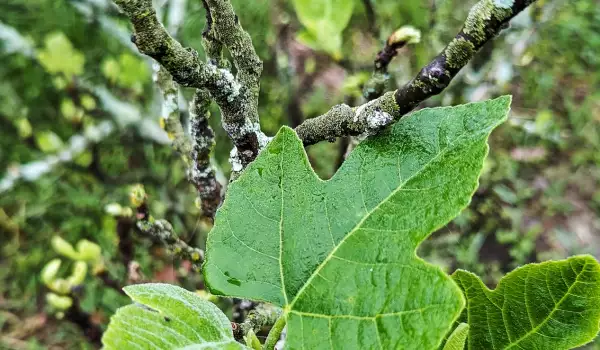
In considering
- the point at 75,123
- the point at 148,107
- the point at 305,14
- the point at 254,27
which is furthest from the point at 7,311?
the point at 305,14

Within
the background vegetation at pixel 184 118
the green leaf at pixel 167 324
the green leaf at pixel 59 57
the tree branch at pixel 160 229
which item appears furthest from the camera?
the background vegetation at pixel 184 118

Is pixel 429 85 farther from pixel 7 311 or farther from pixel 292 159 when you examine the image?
pixel 7 311

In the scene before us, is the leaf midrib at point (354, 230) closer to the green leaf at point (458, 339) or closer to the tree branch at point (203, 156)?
the green leaf at point (458, 339)

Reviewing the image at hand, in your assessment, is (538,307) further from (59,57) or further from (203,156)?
(59,57)

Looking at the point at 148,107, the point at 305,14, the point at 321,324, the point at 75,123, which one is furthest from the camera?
the point at 148,107

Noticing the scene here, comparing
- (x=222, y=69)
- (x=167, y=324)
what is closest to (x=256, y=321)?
(x=167, y=324)

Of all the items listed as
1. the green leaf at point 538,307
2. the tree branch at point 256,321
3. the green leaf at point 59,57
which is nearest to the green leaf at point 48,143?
the green leaf at point 59,57

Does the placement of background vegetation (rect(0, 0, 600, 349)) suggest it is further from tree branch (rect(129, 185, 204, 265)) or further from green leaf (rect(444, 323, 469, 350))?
green leaf (rect(444, 323, 469, 350))
